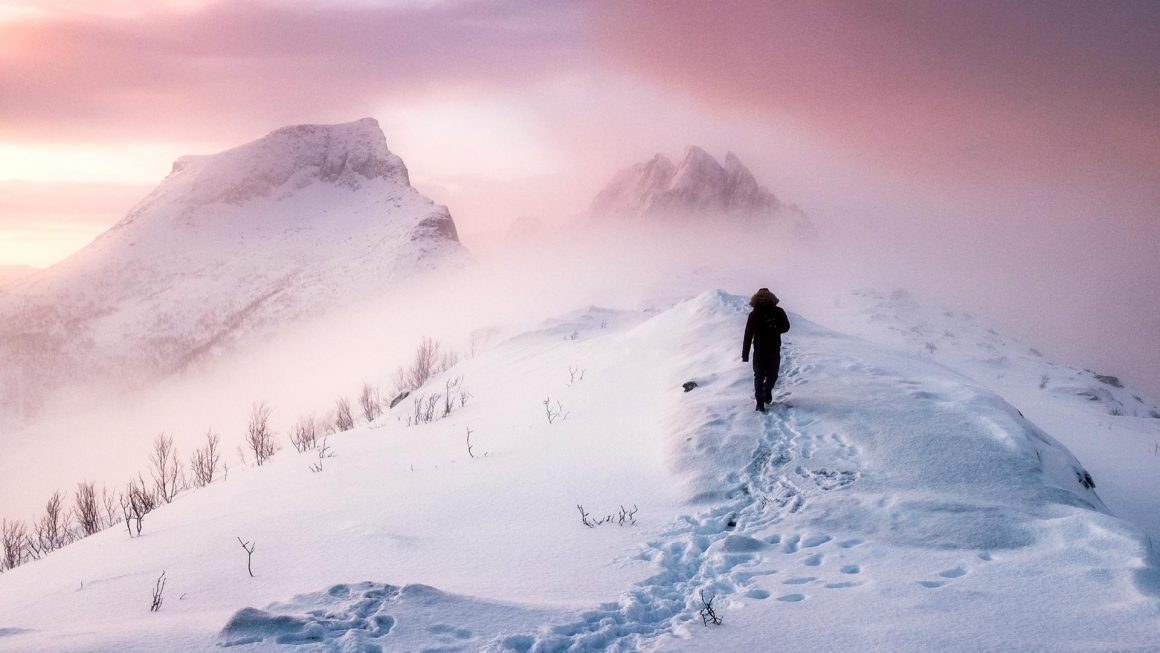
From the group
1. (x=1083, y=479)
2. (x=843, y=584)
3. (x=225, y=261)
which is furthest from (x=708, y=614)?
(x=225, y=261)

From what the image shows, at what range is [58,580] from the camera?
257 inches

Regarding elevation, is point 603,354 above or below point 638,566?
above

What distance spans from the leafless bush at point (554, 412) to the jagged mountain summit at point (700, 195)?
4786 inches

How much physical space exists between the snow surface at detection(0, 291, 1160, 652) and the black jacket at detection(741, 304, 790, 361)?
1.05 meters

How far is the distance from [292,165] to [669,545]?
133 meters

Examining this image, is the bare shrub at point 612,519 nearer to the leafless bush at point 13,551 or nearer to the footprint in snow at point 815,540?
the footprint in snow at point 815,540

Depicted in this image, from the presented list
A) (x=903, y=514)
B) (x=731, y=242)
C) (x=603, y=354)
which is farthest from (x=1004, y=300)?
(x=903, y=514)

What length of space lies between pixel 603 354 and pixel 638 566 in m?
12.7

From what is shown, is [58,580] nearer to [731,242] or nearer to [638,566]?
[638,566]

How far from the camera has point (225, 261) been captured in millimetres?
93625

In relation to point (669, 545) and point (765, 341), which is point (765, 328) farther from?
point (669, 545)

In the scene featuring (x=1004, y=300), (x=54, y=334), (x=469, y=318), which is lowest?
(x=1004, y=300)

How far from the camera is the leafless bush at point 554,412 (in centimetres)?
1269

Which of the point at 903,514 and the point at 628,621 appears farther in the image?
the point at 903,514
